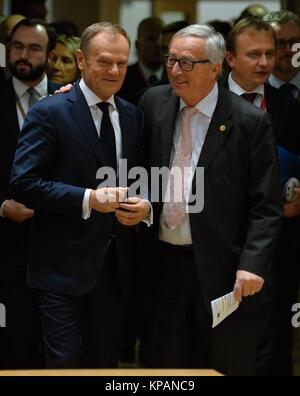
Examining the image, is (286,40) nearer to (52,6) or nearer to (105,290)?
(105,290)

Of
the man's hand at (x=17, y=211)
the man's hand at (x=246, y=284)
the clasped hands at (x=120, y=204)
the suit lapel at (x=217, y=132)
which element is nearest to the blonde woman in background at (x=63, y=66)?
the man's hand at (x=17, y=211)

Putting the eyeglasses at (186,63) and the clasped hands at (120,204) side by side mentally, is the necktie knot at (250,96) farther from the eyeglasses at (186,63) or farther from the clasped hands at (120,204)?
the clasped hands at (120,204)

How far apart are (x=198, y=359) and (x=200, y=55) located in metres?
1.28

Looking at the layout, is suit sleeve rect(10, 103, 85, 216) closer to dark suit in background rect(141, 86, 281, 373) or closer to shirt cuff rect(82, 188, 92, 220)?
shirt cuff rect(82, 188, 92, 220)

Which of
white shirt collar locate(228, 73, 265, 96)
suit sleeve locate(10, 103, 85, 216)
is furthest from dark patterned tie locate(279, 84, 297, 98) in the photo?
suit sleeve locate(10, 103, 85, 216)

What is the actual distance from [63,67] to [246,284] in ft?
6.13

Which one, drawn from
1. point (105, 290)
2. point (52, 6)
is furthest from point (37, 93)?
point (52, 6)

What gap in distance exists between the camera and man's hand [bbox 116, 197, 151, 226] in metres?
4.08

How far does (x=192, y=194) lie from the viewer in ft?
13.9

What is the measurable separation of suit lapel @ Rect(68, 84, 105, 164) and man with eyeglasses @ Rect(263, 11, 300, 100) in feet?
4.74

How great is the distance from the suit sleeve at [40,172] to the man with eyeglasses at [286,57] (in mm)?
1619

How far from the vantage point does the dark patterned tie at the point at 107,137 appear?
4.24 metres

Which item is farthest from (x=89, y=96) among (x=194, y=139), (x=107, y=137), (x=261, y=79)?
(x=261, y=79)

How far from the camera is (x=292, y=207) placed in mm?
4887
